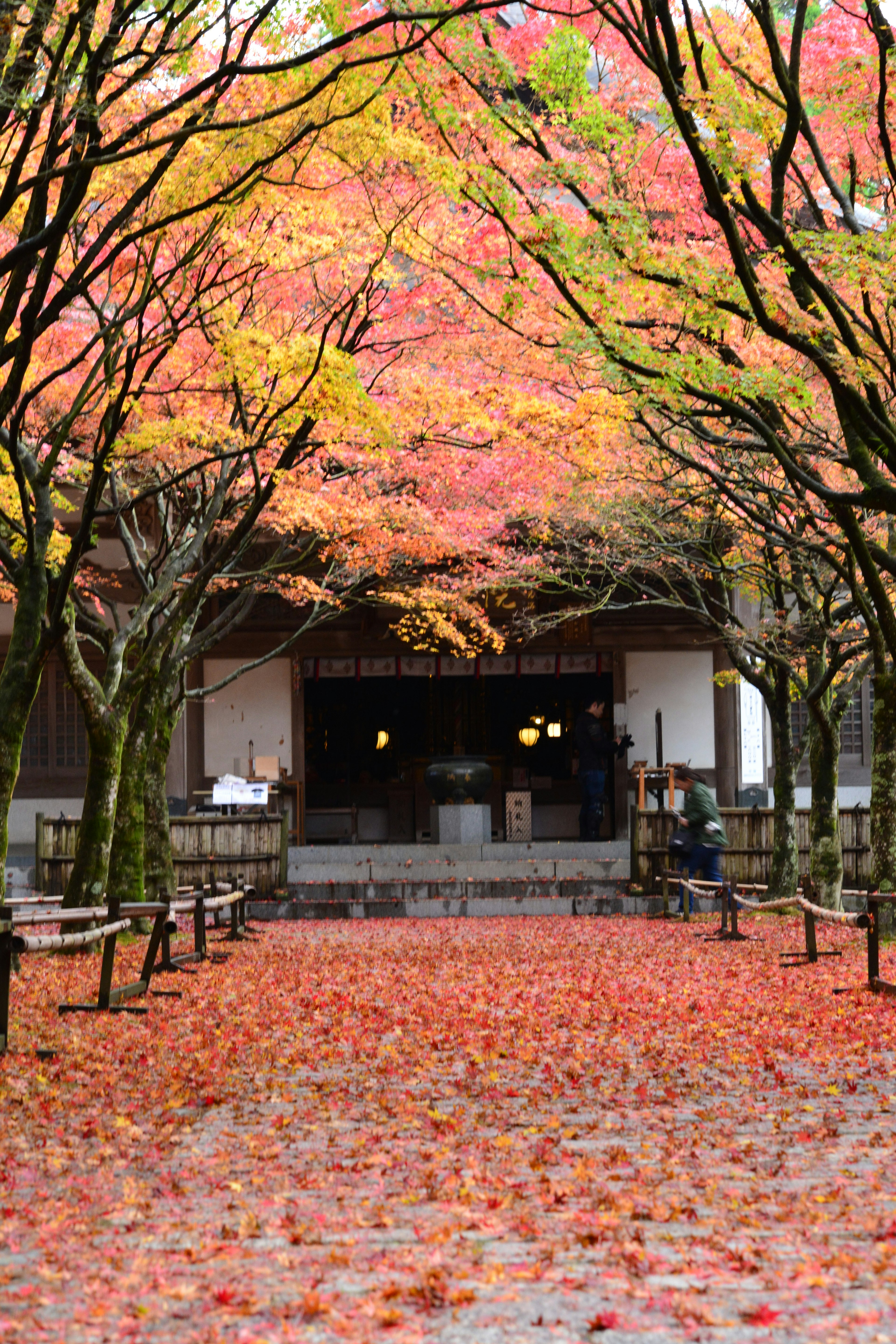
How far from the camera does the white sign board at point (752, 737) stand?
22.7 m

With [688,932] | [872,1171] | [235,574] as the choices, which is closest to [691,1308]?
[872,1171]

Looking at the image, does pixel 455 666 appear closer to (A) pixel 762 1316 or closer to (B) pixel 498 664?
(B) pixel 498 664

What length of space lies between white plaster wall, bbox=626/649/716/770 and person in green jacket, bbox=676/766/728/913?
27.2 ft

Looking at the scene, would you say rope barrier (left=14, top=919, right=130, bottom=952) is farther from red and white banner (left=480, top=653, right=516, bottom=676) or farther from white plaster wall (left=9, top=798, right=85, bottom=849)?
red and white banner (left=480, top=653, right=516, bottom=676)

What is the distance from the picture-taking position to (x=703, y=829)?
14617 millimetres

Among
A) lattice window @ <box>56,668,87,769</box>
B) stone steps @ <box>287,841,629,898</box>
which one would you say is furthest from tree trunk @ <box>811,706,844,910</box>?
lattice window @ <box>56,668,87,769</box>

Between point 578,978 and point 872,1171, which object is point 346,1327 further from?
point 578,978

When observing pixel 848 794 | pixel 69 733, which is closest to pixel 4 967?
pixel 69 733

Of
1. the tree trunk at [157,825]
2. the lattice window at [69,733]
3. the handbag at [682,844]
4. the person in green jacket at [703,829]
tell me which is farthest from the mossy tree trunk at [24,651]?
the lattice window at [69,733]

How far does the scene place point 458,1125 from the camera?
5.43 metres

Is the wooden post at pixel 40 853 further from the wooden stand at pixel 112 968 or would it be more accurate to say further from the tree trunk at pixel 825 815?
the tree trunk at pixel 825 815

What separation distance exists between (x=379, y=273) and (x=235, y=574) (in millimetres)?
5440

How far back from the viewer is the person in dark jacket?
21875mm

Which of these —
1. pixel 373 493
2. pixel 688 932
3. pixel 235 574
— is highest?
pixel 373 493
